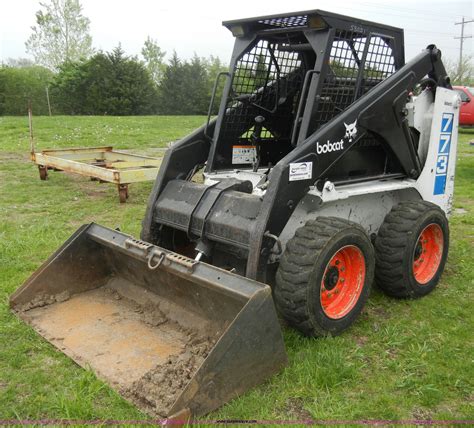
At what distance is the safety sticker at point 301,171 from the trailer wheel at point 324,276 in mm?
293

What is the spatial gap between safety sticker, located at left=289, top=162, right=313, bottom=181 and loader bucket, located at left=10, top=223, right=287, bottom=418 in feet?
2.57

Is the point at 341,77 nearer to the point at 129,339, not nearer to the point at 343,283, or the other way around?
the point at 343,283

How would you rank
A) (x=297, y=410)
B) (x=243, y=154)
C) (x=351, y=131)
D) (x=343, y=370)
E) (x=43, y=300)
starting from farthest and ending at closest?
(x=243, y=154), (x=43, y=300), (x=351, y=131), (x=343, y=370), (x=297, y=410)

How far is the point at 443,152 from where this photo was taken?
4.65 m

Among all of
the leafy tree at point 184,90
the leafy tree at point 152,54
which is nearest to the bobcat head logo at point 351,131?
the leafy tree at point 184,90

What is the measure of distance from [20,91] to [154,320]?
1038 inches

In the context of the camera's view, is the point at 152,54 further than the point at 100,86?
Yes

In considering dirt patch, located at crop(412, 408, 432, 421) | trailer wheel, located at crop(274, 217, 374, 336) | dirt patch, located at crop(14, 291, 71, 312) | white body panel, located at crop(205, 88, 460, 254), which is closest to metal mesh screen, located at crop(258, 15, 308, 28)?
white body panel, located at crop(205, 88, 460, 254)

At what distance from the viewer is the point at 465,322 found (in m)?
3.85

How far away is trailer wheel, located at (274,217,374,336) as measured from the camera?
3223mm

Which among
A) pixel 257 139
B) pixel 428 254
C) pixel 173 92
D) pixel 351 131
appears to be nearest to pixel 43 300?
pixel 257 139

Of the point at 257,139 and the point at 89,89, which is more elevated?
the point at 89,89

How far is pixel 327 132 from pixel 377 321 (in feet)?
4.57

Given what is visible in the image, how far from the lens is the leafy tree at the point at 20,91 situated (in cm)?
2631
